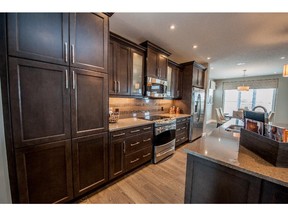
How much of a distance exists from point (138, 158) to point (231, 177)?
1588 mm

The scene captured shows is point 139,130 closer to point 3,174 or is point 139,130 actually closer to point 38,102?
point 38,102

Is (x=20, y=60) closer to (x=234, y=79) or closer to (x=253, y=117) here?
(x=253, y=117)

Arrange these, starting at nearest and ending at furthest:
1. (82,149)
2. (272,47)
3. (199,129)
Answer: (82,149) → (272,47) → (199,129)

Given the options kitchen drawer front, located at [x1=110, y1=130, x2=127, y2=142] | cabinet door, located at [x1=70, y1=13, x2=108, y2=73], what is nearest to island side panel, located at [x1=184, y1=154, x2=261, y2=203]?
kitchen drawer front, located at [x1=110, y1=130, x2=127, y2=142]

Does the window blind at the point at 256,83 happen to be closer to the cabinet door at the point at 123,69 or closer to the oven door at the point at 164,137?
the oven door at the point at 164,137

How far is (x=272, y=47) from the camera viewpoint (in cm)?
294

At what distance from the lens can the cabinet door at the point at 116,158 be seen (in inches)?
72.5

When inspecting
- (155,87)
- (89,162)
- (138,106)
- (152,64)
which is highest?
(152,64)

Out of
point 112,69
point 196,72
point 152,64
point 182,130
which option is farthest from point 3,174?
point 196,72

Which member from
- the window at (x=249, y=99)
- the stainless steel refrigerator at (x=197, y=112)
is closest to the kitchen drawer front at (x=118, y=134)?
the stainless steel refrigerator at (x=197, y=112)

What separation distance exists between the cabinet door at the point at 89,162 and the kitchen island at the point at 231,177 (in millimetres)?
1140

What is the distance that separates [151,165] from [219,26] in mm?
2864

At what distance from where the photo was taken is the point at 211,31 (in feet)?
7.54
